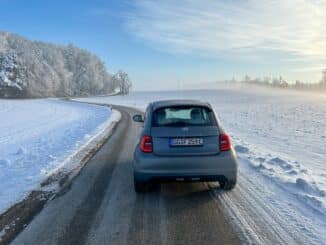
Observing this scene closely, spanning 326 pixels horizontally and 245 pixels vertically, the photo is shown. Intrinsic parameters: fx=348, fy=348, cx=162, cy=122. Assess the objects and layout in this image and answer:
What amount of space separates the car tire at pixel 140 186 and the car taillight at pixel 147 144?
23.0 inches

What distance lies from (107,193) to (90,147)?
20.0 ft

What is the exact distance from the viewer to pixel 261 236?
14.2 feet

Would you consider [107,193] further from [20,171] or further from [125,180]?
[20,171]

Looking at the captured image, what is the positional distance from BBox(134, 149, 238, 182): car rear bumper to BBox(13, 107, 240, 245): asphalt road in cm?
42

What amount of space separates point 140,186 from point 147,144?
81 centimetres

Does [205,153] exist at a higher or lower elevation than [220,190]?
higher

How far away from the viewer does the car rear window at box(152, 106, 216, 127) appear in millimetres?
6078

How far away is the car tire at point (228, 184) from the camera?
20.1ft

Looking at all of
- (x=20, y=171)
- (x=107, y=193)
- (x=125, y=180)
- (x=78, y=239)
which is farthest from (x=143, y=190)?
(x=20, y=171)

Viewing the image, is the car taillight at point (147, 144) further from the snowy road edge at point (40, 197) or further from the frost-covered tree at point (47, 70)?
the frost-covered tree at point (47, 70)

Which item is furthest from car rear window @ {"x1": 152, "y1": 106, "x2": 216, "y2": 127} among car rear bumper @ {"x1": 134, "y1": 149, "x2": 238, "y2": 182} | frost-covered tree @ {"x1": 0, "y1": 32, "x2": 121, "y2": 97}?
frost-covered tree @ {"x1": 0, "y1": 32, "x2": 121, "y2": 97}

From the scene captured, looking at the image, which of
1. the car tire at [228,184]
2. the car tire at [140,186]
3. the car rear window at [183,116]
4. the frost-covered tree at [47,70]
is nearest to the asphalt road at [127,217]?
the car tire at [140,186]

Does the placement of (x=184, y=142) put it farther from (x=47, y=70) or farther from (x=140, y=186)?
(x=47, y=70)

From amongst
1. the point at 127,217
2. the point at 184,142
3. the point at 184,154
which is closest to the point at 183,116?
the point at 184,142
